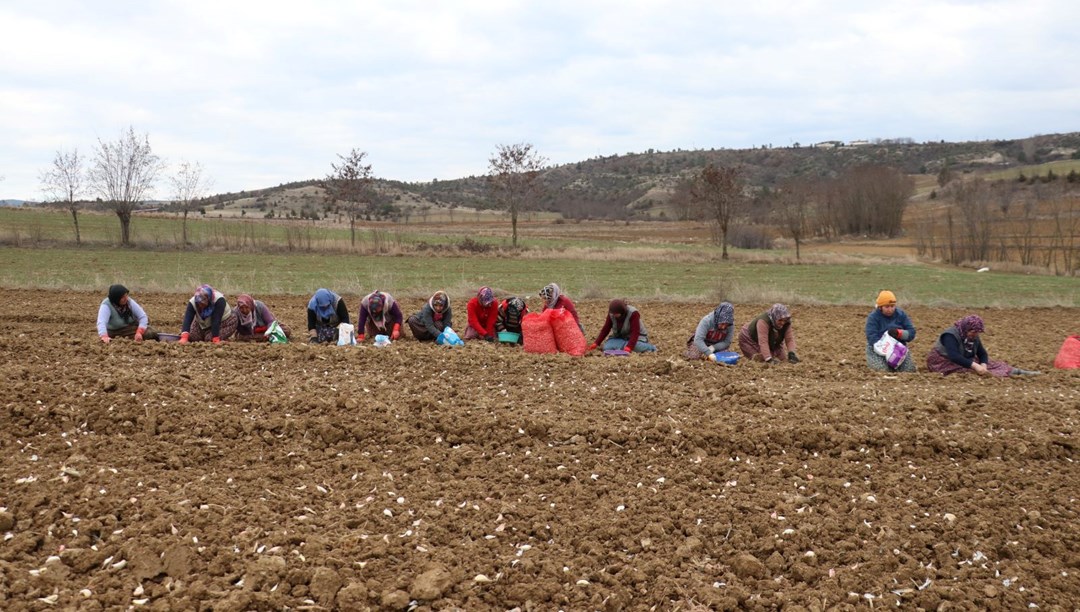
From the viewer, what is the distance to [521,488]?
4.88 meters

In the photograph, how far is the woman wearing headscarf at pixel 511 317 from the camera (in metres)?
9.88

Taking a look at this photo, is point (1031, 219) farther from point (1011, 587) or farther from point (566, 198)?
point (566, 198)

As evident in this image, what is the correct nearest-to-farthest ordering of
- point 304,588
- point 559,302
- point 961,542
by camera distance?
point 304,588, point 961,542, point 559,302

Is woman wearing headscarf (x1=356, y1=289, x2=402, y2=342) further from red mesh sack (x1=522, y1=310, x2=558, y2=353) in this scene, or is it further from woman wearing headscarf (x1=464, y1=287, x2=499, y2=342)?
red mesh sack (x1=522, y1=310, x2=558, y2=353)

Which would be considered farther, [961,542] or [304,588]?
[961,542]

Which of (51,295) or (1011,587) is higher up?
(51,295)

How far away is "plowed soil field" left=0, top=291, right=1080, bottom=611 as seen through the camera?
149 inches

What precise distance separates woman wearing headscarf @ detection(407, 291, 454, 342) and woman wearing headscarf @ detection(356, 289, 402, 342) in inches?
9.4

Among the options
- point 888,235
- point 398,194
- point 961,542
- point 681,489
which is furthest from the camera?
point 398,194

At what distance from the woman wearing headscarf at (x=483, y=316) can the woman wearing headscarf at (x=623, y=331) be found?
138cm

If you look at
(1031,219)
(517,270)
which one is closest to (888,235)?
(1031,219)

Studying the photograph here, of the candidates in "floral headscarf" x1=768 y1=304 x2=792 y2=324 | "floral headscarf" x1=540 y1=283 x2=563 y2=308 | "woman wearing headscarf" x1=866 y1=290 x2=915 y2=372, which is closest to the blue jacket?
"woman wearing headscarf" x1=866 y1=290 x2=915 y2=372

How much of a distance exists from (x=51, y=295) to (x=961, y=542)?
1679cm

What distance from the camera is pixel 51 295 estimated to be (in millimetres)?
15367
